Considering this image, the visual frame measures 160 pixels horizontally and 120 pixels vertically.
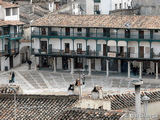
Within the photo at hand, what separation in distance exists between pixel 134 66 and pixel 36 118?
50237 millimetres

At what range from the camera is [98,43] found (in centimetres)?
9444

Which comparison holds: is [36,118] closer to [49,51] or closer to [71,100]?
[71,100]

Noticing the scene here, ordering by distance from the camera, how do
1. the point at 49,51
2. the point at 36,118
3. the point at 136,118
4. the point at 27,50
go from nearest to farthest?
the point at 136,118, the point at 36,118, the point at 49,51, the point at 27,50

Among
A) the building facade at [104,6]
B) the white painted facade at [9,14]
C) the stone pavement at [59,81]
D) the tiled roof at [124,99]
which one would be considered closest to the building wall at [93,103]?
the tiled roof at [124,99]

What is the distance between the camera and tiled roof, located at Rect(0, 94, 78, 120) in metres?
45.6

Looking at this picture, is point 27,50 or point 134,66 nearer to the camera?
point 134,66

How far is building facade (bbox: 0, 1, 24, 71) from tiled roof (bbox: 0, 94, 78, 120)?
160 feet

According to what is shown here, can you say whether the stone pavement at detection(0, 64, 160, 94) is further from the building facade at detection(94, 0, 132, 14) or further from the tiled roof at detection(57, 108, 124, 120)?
the tiled roof at detection(57, 108, 124, 120)

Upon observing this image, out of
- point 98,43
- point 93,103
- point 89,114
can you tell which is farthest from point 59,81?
point 89,114

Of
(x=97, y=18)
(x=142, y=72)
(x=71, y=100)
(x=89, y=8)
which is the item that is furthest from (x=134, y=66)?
(x=71, y=100)

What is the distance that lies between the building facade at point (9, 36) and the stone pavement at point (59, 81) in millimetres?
2425

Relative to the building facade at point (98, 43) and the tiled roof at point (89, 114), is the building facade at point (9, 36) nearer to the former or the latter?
the building facade at point (98, 43)

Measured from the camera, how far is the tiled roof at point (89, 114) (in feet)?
139

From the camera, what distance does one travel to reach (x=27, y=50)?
105312mm
